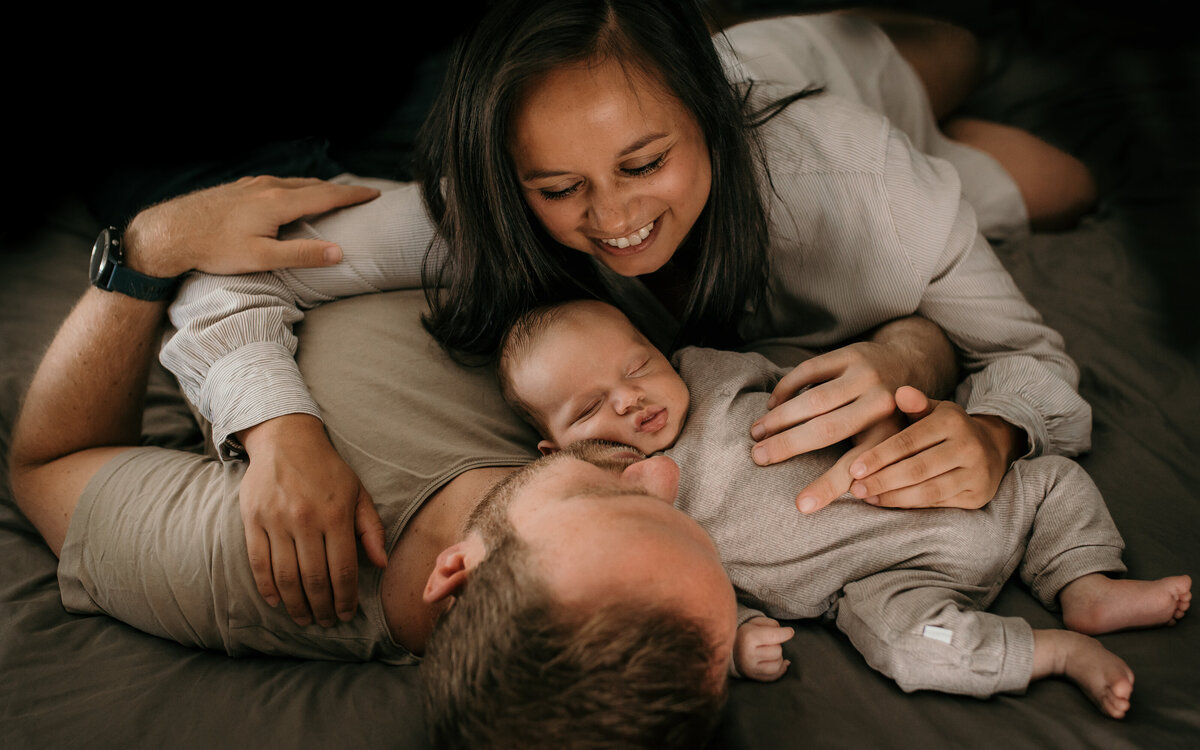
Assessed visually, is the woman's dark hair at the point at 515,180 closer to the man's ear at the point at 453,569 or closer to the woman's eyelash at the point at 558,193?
the woman's eyelash at the point at 558,193

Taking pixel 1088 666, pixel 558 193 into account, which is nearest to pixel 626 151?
pixel 558 193

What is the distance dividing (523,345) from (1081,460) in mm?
841

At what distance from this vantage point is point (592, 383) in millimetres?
1098

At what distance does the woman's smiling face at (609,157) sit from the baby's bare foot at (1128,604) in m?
0.70

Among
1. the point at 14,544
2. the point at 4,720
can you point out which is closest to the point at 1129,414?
the point at 4,720

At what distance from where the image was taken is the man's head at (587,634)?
0.60 metres

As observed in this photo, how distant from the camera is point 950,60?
1.75 metres

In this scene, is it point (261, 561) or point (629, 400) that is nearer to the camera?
point (261, 561)

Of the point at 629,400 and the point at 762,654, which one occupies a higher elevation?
the point at 629,400

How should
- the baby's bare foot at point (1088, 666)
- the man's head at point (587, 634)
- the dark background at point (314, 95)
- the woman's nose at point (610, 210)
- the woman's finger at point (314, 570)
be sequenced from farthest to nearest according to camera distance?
the dark background at point (314, 95) → the woman's nose at point (610, 210) → the woman's finger at point (314, 570) → the baby's bare foot at point (1088, 666) → the man's head at point (587, 634)

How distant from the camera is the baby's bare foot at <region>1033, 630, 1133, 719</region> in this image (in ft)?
2.48

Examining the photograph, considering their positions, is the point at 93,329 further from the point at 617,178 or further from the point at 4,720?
the point at 617,178

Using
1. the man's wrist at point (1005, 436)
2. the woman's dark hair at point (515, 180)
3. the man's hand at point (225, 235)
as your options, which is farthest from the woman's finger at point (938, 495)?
the man's hand at point (225, 235)

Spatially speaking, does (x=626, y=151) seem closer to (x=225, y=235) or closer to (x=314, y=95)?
(x=225, y=235)
